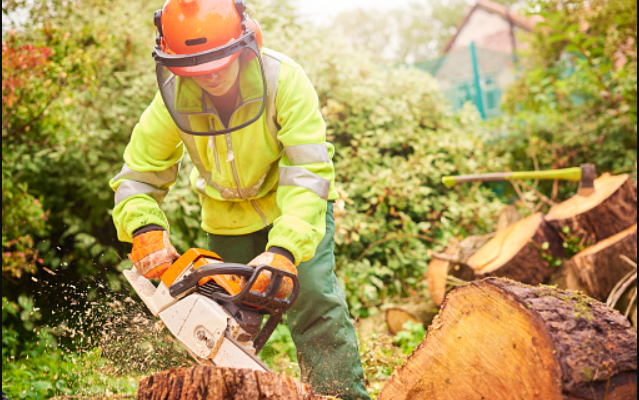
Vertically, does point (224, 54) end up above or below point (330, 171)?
above

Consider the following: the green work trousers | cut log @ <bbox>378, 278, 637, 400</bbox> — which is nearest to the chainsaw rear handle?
the green work trousers

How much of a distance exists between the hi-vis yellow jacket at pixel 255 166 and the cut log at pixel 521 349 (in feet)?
1.88

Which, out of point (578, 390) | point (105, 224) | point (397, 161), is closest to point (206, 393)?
point (578, 390)

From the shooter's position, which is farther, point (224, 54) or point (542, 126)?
point (542, 126)

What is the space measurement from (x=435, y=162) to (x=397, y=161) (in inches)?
15.3

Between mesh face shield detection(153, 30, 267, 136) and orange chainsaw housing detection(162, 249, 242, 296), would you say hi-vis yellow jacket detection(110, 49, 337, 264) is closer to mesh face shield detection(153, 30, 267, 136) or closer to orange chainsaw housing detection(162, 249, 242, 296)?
mesh face shield detection(153, 30, 267, 136)

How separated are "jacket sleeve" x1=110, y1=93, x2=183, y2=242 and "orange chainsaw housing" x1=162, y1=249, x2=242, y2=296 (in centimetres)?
31

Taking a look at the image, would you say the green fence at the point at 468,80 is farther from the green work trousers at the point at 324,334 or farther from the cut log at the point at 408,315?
the green work trousers at the point at 324,334

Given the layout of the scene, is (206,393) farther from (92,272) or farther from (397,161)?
(397,161)

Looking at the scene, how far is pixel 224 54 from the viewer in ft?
5.99

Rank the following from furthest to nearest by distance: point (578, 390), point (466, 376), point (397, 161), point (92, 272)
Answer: point (397, 161) → point (92, 272) → point (466, 376) → point (578, 390)

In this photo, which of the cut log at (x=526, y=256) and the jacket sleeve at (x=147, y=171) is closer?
the jacket sleeve at (x=147, y=171)

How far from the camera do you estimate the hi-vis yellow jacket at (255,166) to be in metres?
1.97

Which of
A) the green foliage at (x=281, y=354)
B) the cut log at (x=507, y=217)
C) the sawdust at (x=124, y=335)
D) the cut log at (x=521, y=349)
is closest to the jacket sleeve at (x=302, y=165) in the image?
the cut log at (x=521, y=349)
